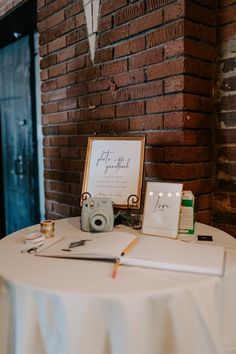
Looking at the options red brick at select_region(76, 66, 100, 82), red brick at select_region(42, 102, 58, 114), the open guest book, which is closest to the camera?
the open guest book

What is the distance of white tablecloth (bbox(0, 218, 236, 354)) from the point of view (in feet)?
2.43

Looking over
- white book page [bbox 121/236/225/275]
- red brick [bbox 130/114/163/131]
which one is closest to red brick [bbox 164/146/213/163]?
red brick [bbox 130/114/163/131]

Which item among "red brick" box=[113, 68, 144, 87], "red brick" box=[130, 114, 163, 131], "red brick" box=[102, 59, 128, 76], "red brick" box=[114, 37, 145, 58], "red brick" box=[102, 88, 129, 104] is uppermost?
"red brick" box=[114, 37, 145, 58]

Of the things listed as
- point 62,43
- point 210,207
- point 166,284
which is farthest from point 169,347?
point 62,43

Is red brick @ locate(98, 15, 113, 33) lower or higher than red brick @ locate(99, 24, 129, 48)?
higher

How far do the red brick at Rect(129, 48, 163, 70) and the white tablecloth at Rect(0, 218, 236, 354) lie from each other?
3.28 feet

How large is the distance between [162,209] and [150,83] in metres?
0.65

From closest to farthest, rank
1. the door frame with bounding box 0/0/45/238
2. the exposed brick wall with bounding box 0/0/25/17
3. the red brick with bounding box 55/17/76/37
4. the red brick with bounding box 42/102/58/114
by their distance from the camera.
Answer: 1. the red brick with bounding box 55/17/76/37
2. the red brick with bounding box 42/102/58/114
3. the exposed brick wall with bounding box 0/0/25/17
4. the door frame with bounding box 0/0/45/238

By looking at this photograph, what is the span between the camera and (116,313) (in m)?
0.73

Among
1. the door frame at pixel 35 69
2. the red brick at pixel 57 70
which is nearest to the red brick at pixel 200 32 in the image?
the red brick at pixel 57 70

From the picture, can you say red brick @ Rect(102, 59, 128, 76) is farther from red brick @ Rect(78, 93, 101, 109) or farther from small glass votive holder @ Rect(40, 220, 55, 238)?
small glass votive holder @ Rect(40, 220, 55, 238)

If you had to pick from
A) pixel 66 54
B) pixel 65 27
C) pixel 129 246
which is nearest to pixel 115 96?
pixel 66 54

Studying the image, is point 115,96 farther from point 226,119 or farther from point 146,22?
point 226,119

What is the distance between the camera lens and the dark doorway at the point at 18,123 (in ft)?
9.19
